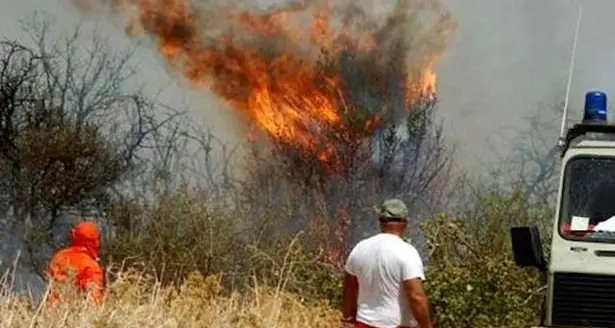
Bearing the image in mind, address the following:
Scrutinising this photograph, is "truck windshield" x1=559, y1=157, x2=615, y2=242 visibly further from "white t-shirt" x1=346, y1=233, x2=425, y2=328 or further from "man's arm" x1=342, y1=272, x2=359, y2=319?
"man's arm" x1=342, y1=272, x2=359, y2=319

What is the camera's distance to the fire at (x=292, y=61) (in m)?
19.4

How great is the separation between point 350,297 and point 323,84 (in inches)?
418

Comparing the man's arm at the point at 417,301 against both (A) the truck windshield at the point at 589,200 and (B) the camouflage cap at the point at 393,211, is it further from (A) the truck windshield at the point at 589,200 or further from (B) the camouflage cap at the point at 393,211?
(A) the truck windshield at the point at 589,200

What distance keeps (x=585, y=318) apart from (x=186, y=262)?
297 inches

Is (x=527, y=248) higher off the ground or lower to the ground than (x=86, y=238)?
higher

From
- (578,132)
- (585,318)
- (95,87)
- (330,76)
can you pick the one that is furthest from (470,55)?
(585,318)

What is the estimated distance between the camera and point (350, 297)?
29.9 feet

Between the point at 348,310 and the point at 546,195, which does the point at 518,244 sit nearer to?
the point at 348,310

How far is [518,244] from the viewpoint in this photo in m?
9.32

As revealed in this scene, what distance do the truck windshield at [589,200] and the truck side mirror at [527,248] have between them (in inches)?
9.4

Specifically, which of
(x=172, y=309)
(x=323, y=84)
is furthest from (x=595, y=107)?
(x=323, y=84)

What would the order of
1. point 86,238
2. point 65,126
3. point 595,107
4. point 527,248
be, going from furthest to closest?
point 65,126
point 86,238
point 595,107
point 527,248

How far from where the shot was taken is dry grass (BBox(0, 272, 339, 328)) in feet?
29.0

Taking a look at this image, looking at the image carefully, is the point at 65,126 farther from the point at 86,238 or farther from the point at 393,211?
the point at 393,211
